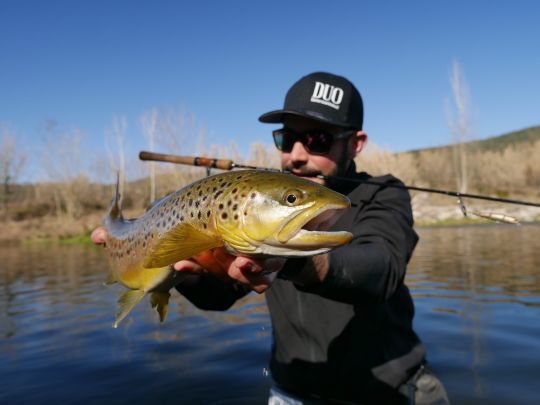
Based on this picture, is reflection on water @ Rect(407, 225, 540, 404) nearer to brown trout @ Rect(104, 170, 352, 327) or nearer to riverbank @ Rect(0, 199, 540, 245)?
brown trout @ Rect(104, 170, 352, 327)

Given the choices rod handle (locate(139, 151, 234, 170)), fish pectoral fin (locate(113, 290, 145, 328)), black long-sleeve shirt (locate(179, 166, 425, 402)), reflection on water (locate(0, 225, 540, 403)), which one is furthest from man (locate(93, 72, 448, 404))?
reflection on water (locate(0, 225, 540, 403))

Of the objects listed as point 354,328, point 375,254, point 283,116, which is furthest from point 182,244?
point 283,116

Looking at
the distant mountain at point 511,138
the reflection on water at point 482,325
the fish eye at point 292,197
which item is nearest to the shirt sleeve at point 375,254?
the fish eye at point 292,197

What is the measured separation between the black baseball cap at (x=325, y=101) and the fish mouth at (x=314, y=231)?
1517 mm

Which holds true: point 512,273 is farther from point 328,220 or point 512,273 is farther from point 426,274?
point 328,220

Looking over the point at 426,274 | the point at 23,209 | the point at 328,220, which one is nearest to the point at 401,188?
the point at 328,220

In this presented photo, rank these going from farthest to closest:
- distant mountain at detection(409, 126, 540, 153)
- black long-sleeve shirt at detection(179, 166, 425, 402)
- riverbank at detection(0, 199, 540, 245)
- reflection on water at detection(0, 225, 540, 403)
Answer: distant mountain at detection(409, 126, 540, 153) → riverbank at detection(0, 199, 540, 245) → reflection on water at detection(0, 225, 540, 403) → black long-sleeve shirt at detection(179, 166, 425, 402)

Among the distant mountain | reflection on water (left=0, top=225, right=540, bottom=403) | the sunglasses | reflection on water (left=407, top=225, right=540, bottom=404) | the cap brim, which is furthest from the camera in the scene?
the distant mountain

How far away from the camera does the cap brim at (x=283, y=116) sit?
3.12m

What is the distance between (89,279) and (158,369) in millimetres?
8497

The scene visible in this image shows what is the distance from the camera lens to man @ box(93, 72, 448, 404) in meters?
2.65

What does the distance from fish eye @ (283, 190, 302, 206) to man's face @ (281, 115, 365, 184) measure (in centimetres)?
159

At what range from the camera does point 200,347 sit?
6008 millimetres

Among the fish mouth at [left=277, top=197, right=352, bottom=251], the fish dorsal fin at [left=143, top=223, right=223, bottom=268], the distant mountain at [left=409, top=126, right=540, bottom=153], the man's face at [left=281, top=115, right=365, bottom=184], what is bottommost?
the fish dorsal fin at [left=143, top=223, right=223, bottom=268]
